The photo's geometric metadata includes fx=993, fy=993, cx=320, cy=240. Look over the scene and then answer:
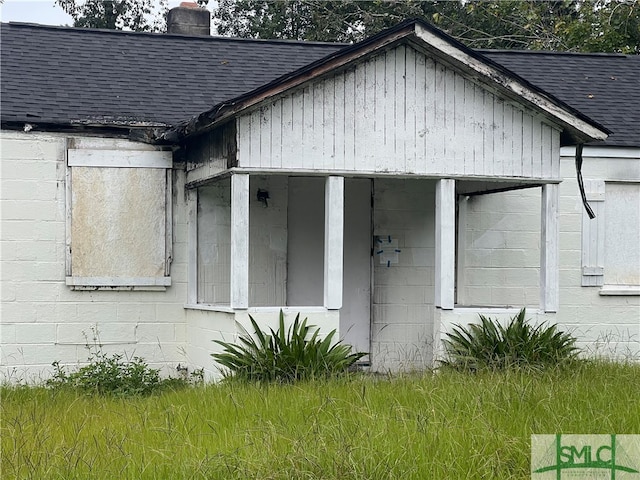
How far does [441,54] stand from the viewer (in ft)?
34.8

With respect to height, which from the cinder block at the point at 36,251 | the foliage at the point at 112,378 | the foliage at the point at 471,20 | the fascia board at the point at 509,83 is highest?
the foliage at the point at 471,20

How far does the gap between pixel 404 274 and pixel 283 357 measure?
346 centimetres

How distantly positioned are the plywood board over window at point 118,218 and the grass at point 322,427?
7.54 feet

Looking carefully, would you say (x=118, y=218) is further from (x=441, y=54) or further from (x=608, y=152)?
(x=608, y=152)

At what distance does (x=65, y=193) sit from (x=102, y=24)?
19.3m

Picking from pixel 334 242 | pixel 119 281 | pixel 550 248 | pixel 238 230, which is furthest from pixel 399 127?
pixel 119 281

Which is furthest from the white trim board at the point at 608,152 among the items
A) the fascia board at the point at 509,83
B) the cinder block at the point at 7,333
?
the cinder block at the point at 7,333

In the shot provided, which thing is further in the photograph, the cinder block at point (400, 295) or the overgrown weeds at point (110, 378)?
the cinder block at point (400, 295)

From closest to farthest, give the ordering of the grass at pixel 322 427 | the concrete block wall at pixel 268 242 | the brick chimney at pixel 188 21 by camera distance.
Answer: the grass at pixel 322 427 < the concrete block wall at pixel 268 242 < the brick chimney at pixel 188 21

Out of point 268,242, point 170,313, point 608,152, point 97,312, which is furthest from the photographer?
point 608,152

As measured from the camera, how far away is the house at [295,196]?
10.5m

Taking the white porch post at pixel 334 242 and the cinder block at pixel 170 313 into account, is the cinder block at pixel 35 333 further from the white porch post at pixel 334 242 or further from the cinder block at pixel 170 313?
the white porch post at pixel 334 242

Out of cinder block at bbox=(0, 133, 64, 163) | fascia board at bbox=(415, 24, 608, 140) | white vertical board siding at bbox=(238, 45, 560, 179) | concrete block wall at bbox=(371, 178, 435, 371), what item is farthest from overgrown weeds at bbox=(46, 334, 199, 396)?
fascia board at bbox=(415, 24, 608, 140)

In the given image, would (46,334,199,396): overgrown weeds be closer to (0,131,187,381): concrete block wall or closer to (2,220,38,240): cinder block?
(0,131,187,381): concrete block wall
